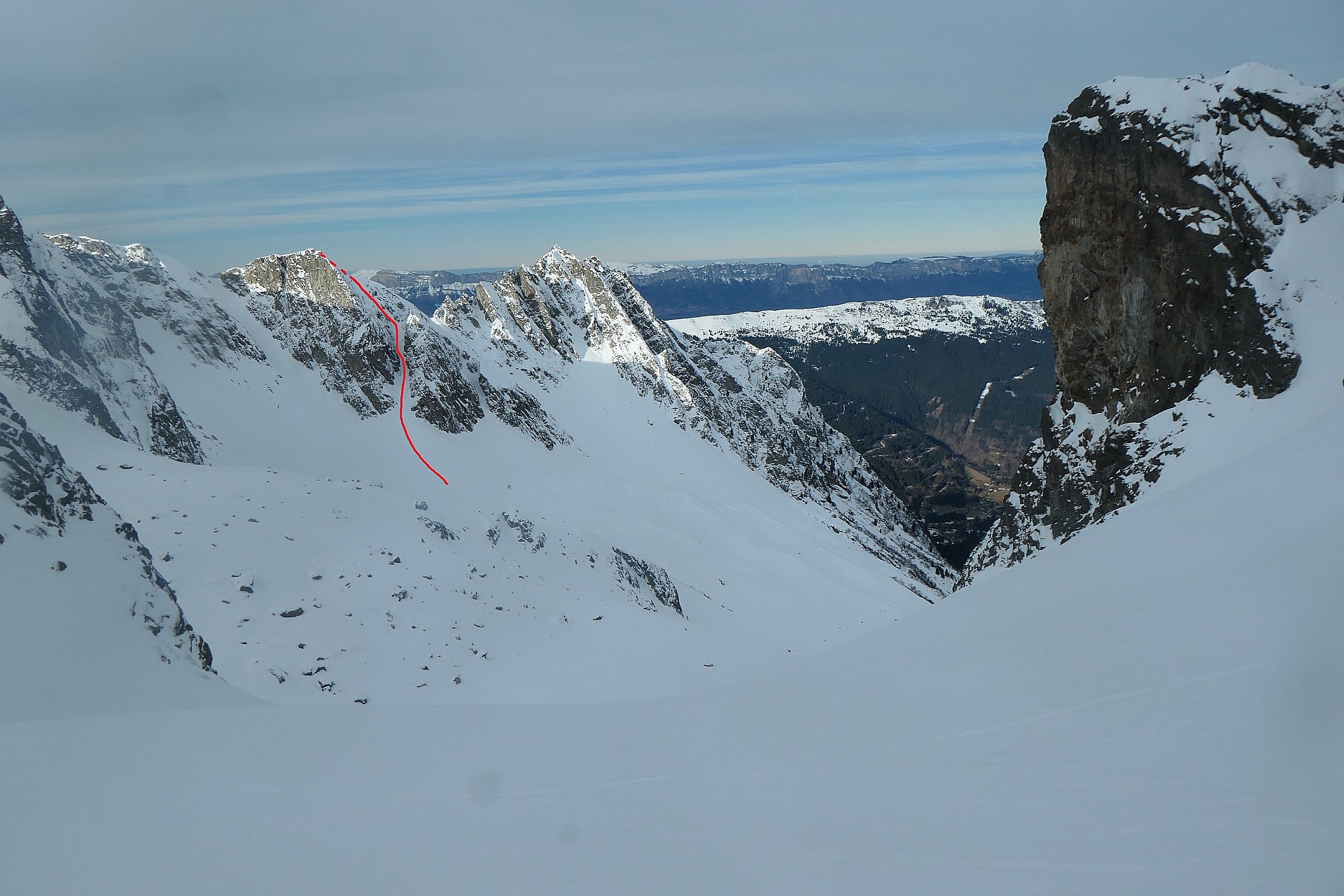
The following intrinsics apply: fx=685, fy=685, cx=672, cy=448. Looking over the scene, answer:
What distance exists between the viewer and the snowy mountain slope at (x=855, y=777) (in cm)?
445

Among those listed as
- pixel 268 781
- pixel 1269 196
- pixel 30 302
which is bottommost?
pixel 268 781

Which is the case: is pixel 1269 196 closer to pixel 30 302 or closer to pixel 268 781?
pixel 268 781

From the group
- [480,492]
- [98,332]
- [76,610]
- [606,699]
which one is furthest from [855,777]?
[480,492]

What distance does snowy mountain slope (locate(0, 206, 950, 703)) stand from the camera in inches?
629

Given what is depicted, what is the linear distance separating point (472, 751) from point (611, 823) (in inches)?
91.9

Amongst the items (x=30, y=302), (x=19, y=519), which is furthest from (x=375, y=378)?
(x=19, y=519)

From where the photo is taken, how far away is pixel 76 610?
8.38m

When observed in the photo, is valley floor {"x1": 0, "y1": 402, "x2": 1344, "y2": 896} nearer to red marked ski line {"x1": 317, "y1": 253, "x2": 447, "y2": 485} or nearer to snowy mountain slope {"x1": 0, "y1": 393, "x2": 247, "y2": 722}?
snowy mountain slope {"x1": 0, "y1": 393, "x2": 247, "y2": 722}

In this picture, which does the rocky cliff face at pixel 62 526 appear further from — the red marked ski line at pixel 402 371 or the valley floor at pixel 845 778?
the red marked ski line at pixel 402 371

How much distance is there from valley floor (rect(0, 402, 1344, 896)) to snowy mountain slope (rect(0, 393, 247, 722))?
24.8 inches

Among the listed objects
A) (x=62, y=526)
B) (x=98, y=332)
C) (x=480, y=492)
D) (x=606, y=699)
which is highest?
(x=98, y=332)

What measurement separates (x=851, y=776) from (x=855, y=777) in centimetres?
5

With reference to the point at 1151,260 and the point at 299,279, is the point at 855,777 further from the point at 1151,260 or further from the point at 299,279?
the point at 299,279

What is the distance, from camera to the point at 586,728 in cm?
847
